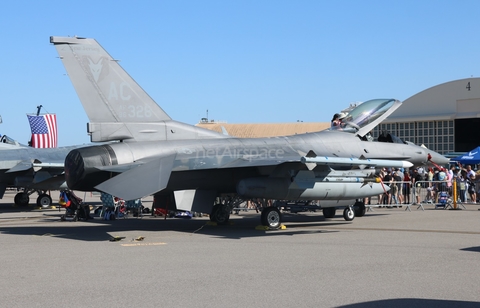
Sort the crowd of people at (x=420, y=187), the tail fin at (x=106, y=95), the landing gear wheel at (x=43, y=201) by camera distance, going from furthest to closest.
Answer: the landing gear wheel at (x=43, y=201), the crowd of people at (x=420, y=187), the tail fin at (x=106, y=95)

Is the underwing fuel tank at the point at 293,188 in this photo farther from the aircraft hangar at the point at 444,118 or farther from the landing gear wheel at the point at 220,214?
the aircraft hangar at the point at 444,118

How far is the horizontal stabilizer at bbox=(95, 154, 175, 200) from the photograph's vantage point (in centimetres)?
1171

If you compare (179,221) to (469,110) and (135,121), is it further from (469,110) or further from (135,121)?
(469,110)

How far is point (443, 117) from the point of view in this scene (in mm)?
40906

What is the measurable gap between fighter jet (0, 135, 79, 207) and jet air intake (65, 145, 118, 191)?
35.5ft

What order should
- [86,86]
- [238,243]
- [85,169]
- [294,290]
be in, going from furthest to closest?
1. [86,86]
2. [85,169]
3. [238,243]
4. [294,290]

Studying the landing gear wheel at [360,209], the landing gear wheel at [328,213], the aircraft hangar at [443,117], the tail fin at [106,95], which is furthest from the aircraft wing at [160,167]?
the aircraft hangar at [443,117]

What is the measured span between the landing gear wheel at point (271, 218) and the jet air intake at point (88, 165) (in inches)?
153

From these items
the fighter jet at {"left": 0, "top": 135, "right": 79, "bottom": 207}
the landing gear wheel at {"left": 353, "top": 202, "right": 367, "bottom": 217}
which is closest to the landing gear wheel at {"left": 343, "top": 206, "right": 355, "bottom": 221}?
the landing gear wheel at {"left": 353, "top": 202, "right": 367, "bottom": 217}

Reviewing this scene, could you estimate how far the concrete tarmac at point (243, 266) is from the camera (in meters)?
6.82

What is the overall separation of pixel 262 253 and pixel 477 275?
3609mm

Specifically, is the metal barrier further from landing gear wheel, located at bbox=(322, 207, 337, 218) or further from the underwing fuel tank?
the underwing fuel tank

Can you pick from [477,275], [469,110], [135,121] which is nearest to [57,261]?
[135,121]

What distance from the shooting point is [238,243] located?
11875 millimetres
